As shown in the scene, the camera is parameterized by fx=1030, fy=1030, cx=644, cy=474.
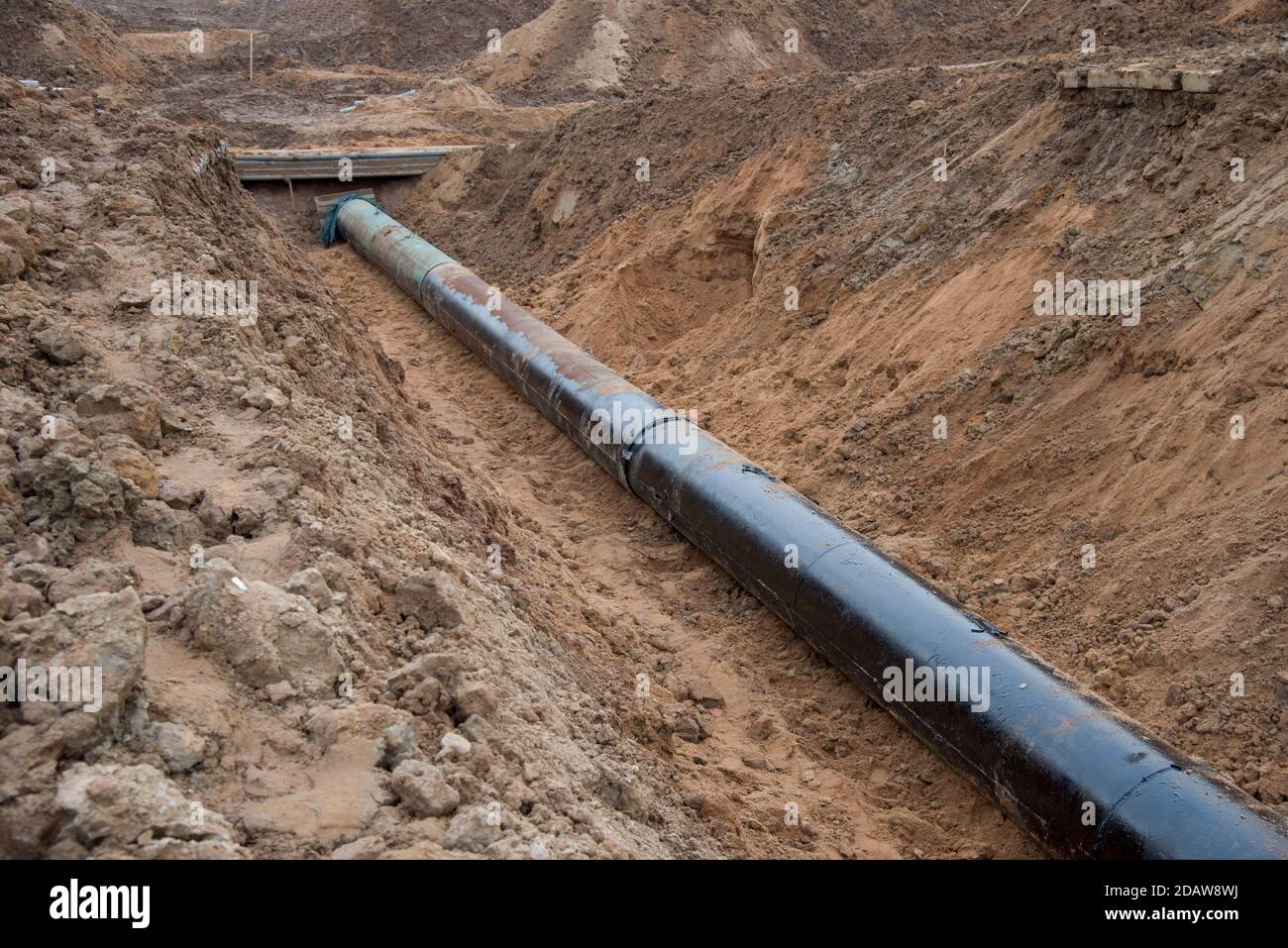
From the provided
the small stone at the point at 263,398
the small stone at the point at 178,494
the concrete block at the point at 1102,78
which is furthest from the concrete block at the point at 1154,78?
the small stone at the point at 178,494

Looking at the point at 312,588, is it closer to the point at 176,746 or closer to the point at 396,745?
the point at 396,745

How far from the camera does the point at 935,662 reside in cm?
653

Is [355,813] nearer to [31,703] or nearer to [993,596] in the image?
[31,703]

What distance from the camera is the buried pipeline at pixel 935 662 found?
17.5ft

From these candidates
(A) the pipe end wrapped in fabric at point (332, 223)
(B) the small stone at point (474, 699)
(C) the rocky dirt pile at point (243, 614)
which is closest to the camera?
(C) the rocky dirt pile at point (243, 614)

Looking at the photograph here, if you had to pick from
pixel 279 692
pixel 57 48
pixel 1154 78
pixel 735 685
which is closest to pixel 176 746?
pixel 279 692

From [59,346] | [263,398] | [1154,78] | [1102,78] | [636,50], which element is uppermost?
[636,50]

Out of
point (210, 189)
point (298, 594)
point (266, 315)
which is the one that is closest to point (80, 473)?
point (298, 594)

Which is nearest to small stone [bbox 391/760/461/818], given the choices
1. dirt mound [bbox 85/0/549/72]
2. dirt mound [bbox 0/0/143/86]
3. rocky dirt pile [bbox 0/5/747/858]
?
rocky dirt pile [bbox 0/5/747/858]

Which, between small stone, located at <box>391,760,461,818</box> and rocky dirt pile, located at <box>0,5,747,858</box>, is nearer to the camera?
rocky dirt pile, located at <box>0,5,747,858</box>

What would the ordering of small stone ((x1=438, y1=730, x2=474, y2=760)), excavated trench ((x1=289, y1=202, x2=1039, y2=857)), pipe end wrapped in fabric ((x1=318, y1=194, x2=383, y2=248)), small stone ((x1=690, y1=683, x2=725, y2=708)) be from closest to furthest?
small stone ((x1=438, y1=730, x2=474, y2=760))
excavated trench ((x1=289, y1=202, x2=1039, y2=857))
small stone ((x1=690, y1=683, x2=725, y2=708))
pipe end wrapped in fabric ((x1=318, y1=194, x2=383, y2=248))

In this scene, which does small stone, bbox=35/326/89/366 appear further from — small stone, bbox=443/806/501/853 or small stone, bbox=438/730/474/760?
small stone, bbox=443/806/501/853

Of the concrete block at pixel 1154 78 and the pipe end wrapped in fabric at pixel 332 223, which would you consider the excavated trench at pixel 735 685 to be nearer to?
the concrete block at pixel 1154 78

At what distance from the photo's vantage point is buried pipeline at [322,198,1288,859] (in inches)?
209
